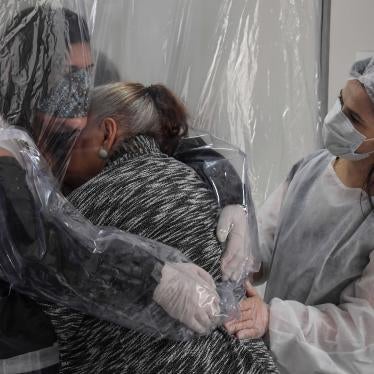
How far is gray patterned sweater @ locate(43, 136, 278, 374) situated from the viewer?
0.69m

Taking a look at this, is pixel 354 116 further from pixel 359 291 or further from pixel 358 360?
pixel 358 360

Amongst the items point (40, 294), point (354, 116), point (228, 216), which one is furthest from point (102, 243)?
point (354, 116)

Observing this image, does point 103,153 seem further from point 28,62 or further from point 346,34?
point 346,34

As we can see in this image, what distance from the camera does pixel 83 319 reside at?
0.71 metres

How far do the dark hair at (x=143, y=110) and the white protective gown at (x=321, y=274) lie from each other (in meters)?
0.40

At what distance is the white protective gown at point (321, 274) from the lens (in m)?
0.94

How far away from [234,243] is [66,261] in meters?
0.30

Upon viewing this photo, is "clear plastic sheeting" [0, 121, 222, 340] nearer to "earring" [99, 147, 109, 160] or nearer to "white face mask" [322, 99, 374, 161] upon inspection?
"earring" [99, 147, 109, 160]

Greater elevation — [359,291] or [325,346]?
[359,291]

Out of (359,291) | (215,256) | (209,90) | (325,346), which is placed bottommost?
(325,346)

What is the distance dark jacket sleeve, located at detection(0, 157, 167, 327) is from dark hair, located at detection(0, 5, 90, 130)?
0.18 meters

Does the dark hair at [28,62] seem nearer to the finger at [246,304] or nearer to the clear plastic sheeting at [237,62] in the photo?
the clear plastic sheeting at [237,62]

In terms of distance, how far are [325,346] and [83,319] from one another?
518 millimetres

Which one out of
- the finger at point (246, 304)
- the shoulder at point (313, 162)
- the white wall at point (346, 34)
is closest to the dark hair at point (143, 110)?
the finger at point (246, 304)
